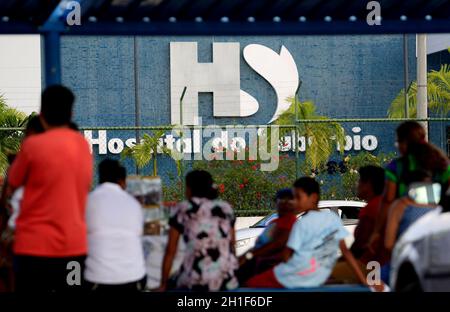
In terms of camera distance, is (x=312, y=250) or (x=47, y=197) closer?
(x=47, y=197)

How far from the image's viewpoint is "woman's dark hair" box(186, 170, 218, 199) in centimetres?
773

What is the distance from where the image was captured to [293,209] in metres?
8.97

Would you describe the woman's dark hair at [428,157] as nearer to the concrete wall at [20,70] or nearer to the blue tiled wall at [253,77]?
the concrete wall at [20,70]

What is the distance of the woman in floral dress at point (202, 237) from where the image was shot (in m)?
7.65

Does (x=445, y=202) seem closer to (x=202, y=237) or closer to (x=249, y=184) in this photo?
(x=202, y=237)

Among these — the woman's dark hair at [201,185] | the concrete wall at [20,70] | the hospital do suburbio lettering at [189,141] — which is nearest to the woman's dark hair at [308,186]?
the woman's dark hair at [201,185]

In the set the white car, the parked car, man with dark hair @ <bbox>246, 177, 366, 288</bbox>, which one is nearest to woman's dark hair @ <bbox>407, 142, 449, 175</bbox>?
the parked car

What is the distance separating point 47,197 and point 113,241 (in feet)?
2.49

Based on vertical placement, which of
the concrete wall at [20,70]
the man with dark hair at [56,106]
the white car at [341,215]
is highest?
the concrete wall at [20,70]

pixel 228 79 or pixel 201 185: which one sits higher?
pixel 228 79

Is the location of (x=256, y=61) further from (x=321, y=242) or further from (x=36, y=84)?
(x=321, y=242)

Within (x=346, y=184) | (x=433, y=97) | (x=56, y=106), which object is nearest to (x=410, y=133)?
(x=56, y=106)

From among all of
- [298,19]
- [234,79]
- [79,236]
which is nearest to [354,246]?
[298,19]

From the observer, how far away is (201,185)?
25.4ft
